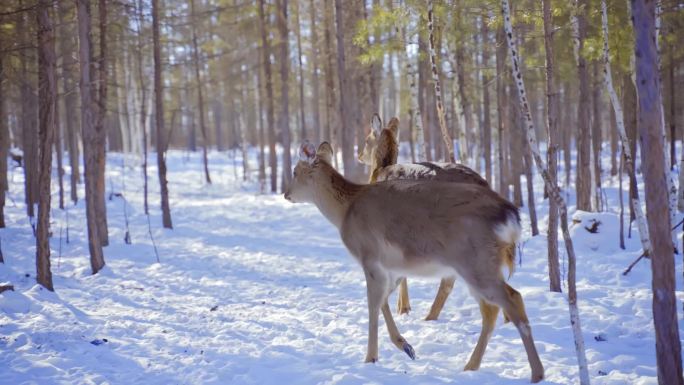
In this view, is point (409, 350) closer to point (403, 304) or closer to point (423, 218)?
point (423, 218)

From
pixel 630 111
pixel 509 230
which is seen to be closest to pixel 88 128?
pixel 509 230

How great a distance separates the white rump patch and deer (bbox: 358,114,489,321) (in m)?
1.67

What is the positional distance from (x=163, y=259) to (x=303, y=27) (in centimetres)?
2113

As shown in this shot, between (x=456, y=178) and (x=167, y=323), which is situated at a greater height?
(x=456, y=178)

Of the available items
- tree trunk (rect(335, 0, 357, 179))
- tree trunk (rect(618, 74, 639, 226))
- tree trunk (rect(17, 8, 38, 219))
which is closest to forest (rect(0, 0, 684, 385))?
tree trunk (rect(618, 74, 639, 226))

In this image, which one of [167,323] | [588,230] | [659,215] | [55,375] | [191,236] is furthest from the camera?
[191,236]

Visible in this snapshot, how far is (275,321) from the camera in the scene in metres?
7.84

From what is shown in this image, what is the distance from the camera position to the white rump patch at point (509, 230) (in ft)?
17.0

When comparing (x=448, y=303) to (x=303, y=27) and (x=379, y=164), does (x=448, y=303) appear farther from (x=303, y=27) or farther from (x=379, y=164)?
(x=303, y=27)

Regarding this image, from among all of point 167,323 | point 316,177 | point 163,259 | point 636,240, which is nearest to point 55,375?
point 167,323

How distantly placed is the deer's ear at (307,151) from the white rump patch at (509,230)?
273cm

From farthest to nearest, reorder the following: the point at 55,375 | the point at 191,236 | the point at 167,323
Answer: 1. the point at 191,236
2. the point at 167,323
3. the point at 55,375

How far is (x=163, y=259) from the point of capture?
43.0 feet

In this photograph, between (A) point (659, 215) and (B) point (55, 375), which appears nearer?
(A) point (659, 215)
